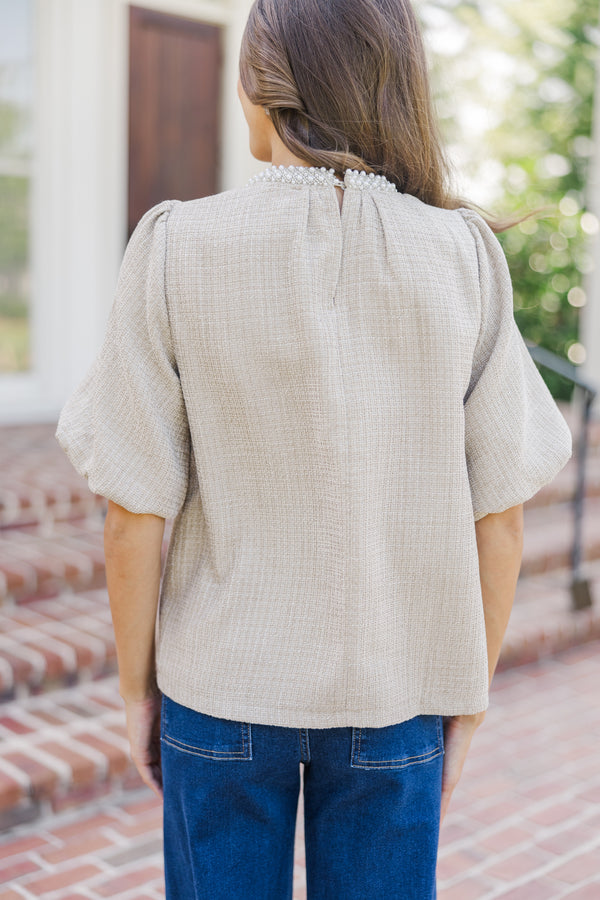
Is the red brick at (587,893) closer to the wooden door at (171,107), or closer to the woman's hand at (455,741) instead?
the woman's hand at (455,741)

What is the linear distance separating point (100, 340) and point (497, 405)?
4171 millimetres

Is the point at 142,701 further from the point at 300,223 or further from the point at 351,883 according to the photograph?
the point at 300,223

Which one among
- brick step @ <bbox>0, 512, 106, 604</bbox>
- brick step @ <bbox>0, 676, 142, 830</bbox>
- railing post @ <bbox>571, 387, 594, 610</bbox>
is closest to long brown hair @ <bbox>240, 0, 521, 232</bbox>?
brick step @ <bbox>0, 676, 142, 830</bbox>

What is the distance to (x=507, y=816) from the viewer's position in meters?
2.67

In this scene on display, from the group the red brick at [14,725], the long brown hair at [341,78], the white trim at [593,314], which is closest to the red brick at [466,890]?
the red brick at [14,725]

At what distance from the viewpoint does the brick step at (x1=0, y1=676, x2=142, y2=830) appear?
2.43 meters

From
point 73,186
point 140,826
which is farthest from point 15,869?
point 73,186

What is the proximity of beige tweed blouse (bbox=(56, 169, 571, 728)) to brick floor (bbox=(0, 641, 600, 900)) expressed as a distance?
4.52ft

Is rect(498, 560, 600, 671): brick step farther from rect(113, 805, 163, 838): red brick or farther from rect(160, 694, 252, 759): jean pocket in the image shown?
rect(160, 694, 252, 759): jean pocket

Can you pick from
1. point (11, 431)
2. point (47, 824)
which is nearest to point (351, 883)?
point (47, 824)

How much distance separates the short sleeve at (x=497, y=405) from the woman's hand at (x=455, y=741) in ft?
0.87

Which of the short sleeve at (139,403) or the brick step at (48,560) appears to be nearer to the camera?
the short sleeve at (139,403)

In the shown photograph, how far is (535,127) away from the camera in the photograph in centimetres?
862

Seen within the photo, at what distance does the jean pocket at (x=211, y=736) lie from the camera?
110cm
